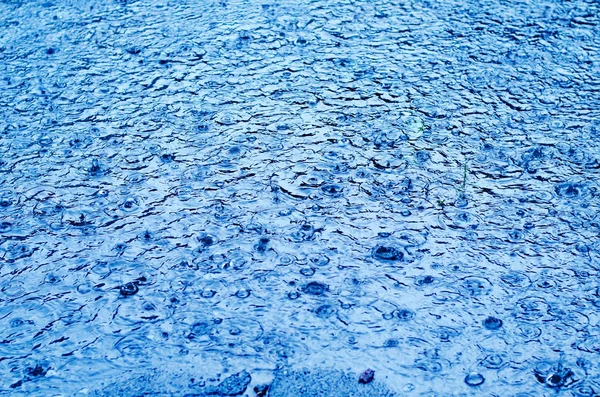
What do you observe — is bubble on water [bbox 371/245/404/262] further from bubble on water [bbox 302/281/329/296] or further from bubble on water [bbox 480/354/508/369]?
bubble on water [bbox 480/354/508/369]

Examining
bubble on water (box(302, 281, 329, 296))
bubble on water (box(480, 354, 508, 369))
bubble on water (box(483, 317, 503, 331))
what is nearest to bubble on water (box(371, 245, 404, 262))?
bubble on water (box(302, 281, 329, 296))

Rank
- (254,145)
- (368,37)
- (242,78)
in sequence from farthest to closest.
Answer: (368,37) → (242,78) → (254,145)

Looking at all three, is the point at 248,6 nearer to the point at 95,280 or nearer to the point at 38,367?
the point at 95,280

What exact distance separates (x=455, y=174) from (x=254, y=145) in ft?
3.15

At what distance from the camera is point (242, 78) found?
3.87 meters

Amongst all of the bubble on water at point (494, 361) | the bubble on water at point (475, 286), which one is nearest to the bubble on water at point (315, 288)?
the bubble on water at point (475, 286)

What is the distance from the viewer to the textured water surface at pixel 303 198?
2357 mm

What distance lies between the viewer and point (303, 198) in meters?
3.03

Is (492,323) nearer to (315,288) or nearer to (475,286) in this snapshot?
(475,286)

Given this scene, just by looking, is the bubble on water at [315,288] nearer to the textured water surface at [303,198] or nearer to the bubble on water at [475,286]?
the textured water surface at [303,198]

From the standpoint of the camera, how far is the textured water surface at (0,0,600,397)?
7.73ft

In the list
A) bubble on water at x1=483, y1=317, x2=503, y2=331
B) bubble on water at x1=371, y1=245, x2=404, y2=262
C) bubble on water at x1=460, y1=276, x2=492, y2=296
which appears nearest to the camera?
bubble on water at x1=483, y1=317, x2=503, y2=331

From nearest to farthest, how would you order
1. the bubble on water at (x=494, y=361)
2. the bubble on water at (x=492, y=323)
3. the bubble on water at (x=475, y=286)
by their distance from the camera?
the bubble on water at (x=494, y=361) → the bubble on water at (x=492, y=323) → the bubble on water at (x=475, y=286)

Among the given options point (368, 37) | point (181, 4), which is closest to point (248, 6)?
point (181, 4)
